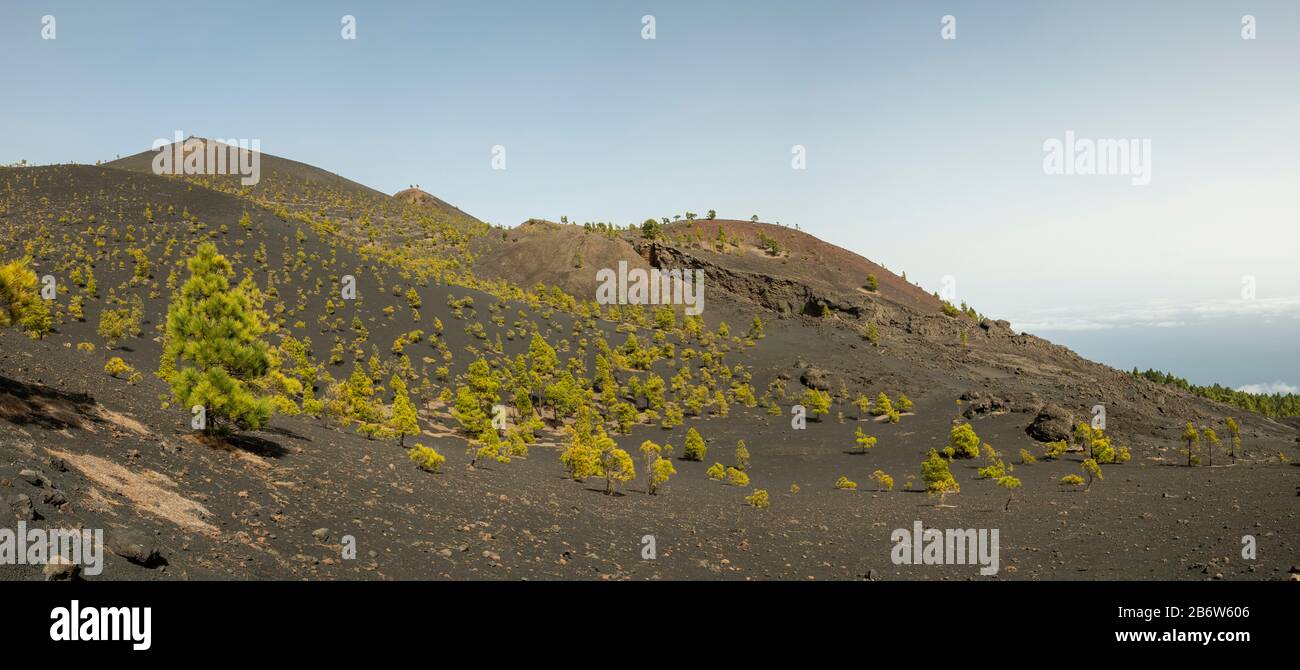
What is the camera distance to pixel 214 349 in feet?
70.4

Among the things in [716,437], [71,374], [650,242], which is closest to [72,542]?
[71,374]

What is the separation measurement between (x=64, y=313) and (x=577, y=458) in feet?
152

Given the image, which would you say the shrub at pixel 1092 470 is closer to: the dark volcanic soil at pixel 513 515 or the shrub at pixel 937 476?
the dark volcanic soil at pixel 513 515

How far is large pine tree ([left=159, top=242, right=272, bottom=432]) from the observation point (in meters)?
20.9

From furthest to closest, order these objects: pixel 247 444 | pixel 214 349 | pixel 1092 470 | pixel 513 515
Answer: pixel 1092 470 < pixel 513 515 < pixel 247 444 < pixel 214 349

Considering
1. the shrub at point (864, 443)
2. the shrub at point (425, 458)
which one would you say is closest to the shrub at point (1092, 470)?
the shrub at point (864, 443)

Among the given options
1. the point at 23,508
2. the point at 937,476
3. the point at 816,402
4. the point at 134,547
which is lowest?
the point at 937,476

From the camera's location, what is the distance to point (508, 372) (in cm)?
6328

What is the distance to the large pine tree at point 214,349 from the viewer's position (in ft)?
68.6

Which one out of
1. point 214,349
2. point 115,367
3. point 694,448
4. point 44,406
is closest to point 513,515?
point 214,349

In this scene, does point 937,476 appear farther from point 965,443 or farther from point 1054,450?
point 1054,450

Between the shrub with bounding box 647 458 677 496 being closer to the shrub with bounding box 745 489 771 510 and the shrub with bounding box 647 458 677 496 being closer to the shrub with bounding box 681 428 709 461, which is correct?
the shrub with bounding box 745 489 771 510

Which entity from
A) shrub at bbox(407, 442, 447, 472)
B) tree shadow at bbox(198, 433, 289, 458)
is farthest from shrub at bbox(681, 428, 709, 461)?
tree shadow at bbox(198, 433, 289, 458)
